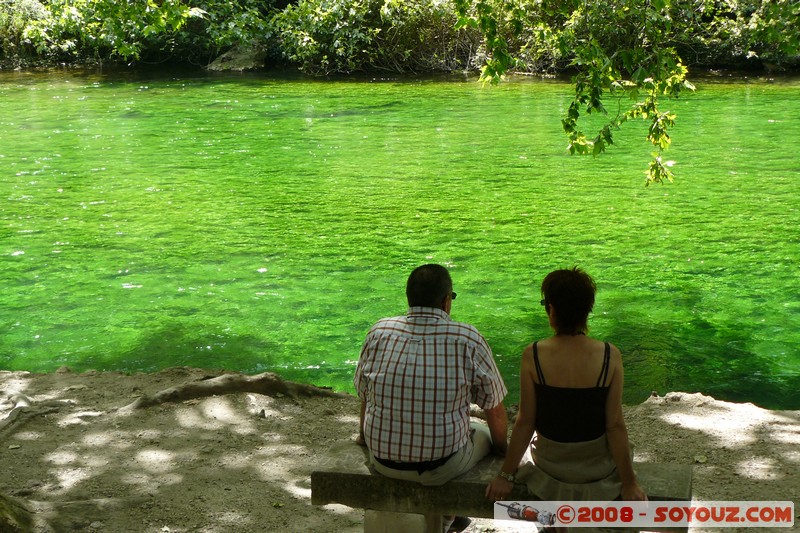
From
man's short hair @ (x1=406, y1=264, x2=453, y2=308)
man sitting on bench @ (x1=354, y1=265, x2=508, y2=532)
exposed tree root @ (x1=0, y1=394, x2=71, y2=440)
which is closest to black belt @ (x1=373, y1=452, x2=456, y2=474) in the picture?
man sitting on bench @ (x1=354, y1=265, x2=508, y2=532)

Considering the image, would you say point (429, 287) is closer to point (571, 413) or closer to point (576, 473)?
point (571, 413)

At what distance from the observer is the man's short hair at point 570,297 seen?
2.40 m

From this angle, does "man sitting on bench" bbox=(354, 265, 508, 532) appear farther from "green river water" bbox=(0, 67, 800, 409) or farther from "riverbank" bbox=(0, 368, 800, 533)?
"green river water" bbox=(0, 67, 800, 409)

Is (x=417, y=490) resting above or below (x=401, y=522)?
above

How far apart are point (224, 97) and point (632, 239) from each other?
1232cm

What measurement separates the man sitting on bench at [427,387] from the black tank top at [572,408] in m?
0.15

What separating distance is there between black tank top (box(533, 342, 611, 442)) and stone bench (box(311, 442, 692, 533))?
184 millimetres

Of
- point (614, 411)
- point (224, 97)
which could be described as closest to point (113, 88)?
point (224, 97)

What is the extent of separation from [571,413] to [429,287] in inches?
20.1

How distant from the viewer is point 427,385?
250cm

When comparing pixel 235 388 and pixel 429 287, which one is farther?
pixel 235 388

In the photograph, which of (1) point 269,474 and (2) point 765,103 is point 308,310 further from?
(2) point 765,103

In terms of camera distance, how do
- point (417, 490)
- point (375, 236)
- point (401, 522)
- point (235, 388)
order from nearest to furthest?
point (417, 490)
point (401, 522)
point (235, 388)
point (375, 236)

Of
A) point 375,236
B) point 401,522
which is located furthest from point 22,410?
point 375,236
